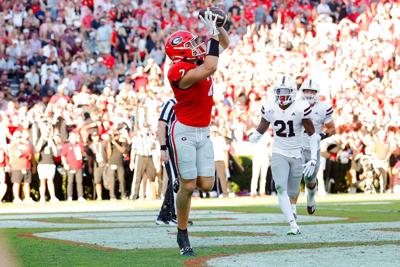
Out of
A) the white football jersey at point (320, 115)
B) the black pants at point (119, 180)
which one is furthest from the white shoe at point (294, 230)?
the black pants at point (119, 180)

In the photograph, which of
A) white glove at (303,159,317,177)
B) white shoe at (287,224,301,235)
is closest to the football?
white shoe at (287,224,301,235)

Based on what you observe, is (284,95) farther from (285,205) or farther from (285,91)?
(285,205)

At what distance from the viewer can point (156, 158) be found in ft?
81.6

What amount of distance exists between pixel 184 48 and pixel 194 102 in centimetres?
48

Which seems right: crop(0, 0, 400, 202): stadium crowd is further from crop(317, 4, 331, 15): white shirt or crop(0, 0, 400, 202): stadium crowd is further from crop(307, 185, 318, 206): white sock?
crop(307, 185, 318, 206): white sock

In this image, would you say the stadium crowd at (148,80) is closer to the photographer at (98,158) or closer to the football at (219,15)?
the photographer at (98,158)

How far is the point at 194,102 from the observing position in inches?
377

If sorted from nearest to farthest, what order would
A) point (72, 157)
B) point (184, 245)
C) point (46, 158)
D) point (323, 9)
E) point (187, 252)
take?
point (187, 252)
point (184, 245)
point (46, 158)
point (72, 157)
point (323, 9)

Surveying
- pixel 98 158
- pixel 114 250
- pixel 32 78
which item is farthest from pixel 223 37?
pixel 32 78

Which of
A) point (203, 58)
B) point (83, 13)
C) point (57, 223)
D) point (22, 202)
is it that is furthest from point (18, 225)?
point (83, 13)

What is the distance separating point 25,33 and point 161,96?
5613 mm

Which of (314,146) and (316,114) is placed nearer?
(314,146)

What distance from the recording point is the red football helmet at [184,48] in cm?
951

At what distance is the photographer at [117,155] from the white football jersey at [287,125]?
493 inches
